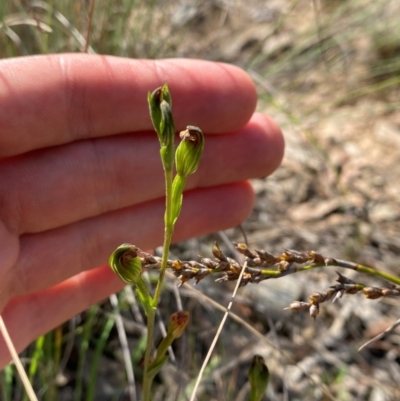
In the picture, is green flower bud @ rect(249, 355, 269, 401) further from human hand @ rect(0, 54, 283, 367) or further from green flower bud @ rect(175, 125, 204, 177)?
human hand @ rect(0, 54, 283, 367)

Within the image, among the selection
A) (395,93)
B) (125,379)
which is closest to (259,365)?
(125,379)

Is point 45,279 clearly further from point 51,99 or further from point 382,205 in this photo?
point 382,205

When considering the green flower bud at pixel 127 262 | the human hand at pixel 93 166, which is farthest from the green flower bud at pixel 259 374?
the human hand at pixel 93 166

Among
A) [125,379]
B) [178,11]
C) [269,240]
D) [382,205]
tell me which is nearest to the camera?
[125,379]

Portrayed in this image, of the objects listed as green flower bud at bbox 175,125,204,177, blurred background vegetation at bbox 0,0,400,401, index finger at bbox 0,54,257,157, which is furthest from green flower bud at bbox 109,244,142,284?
index finger at bbox 0,54,257,157

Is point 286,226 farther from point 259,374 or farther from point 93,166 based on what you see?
point 259,374

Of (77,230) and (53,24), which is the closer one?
(77,230)
